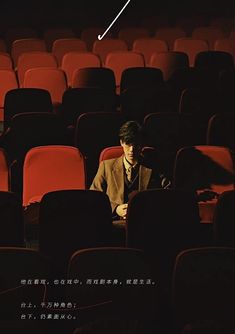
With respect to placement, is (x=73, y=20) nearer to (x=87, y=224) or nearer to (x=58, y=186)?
(x=58, y=186)

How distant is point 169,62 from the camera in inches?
329

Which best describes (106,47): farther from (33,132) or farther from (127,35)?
(33,132)

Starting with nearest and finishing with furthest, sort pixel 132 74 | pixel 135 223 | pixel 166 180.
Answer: pixel 135 223 → pixel 166 180 → pixel 132 74

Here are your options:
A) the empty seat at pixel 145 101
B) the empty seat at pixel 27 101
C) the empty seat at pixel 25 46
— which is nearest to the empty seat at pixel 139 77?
the empty seat at pixel 145 101

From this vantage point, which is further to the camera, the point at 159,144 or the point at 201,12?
the point at 201,12

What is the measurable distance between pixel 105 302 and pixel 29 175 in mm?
1791

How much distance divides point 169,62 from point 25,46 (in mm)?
1963

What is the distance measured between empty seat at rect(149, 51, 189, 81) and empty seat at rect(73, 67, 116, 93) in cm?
104

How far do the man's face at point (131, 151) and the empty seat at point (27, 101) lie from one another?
1881 mm

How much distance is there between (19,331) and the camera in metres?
3.35

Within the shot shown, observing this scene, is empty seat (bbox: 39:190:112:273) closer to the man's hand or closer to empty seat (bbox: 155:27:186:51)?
the man's hand

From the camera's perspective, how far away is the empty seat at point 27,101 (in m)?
6.51

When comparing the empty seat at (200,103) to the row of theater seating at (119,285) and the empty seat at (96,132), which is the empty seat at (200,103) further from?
the row of theater seating at (119,285)

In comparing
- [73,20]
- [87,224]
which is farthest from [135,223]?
[73,20]
